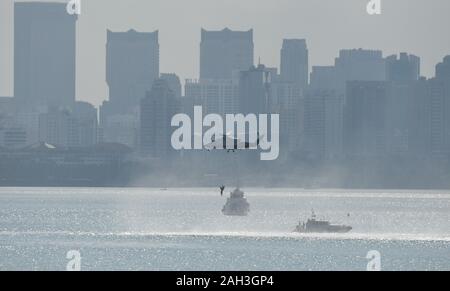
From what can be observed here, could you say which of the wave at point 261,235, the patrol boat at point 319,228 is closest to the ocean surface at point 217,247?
the wave at point 261,235

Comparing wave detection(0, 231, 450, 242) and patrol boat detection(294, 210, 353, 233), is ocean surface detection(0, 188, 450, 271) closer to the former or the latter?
wave detection(0, 231, 450, 242)

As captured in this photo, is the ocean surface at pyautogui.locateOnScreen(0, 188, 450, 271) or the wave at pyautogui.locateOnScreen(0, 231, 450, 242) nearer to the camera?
the ocean surface at pyautogui.locateOnScreen(0, 188, 450, 271)

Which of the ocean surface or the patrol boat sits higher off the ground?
the patrol boat

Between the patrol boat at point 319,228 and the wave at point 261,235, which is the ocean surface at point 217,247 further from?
the patrol boat at point 319,228

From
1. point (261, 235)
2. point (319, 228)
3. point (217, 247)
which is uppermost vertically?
point (319, 228)

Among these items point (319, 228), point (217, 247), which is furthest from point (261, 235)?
point (217, 247)

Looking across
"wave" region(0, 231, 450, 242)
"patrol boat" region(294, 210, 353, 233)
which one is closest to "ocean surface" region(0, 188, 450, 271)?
"wave" region(0, 231, 450, 242)

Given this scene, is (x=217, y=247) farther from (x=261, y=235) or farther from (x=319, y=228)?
(x=319, y=228)

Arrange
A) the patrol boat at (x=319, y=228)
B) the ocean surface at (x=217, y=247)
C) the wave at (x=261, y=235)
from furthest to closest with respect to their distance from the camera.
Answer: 1. the patrol boat at (x=319, y=228)
2. the wave at (x=261, y=235)
3. the ocean surface at (x=217, y=247)

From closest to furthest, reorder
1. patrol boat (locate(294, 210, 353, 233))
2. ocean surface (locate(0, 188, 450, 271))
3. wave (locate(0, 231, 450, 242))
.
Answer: ocean surface (locate(0, 188, 450, 271))
wave (locate(0, 231, 450, 242))
patrol boat (locate(294, 210, 353, 233))
